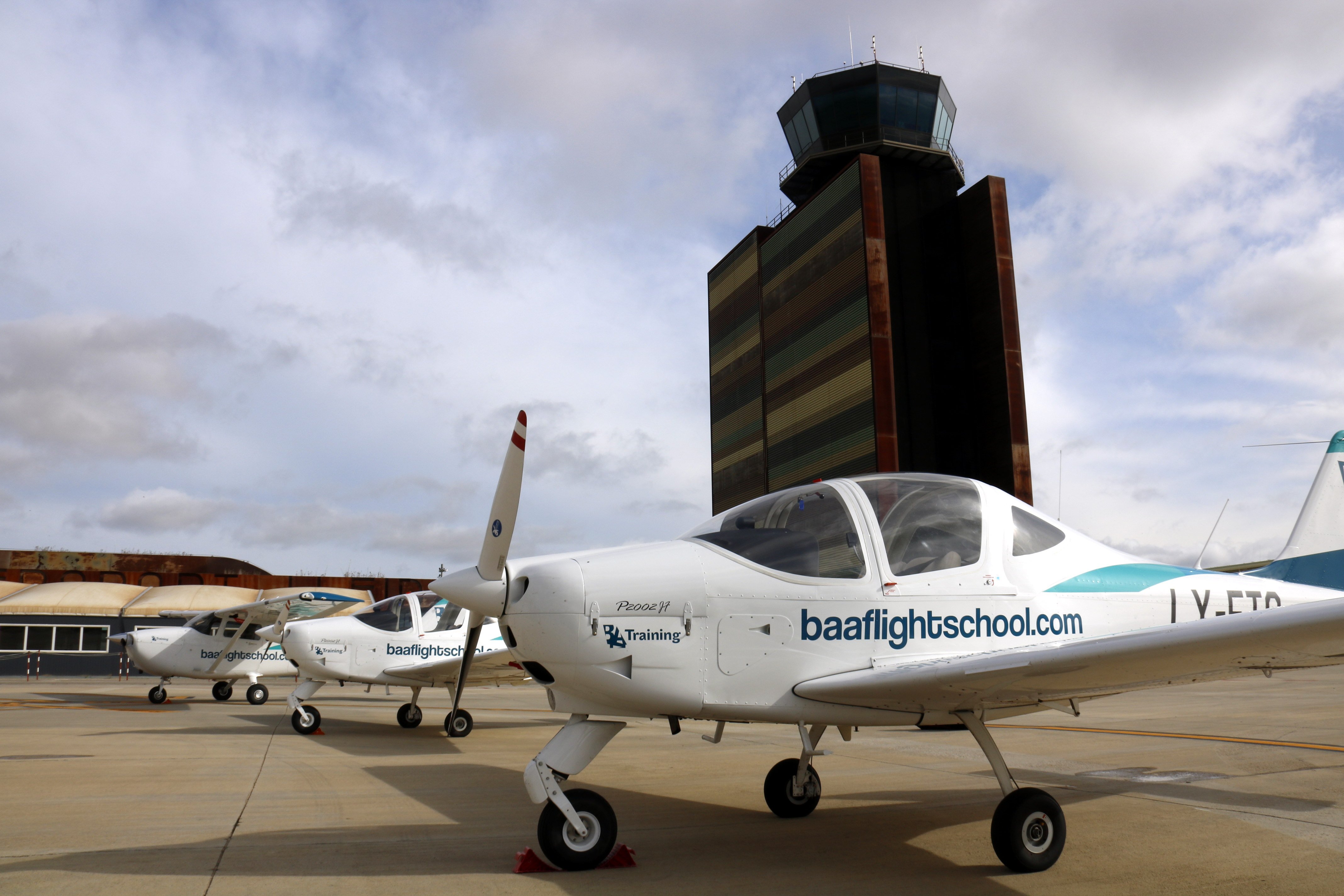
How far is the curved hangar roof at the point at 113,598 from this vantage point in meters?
39.5

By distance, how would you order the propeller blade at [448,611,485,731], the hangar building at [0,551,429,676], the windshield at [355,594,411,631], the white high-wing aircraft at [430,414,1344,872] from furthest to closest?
the hangar building at [0,551,429,676]
the windshield at [355,594,411,631]
the propeller blade at [448,611,485,731]
the white high-wing aircraft at [430,414,1344,872]

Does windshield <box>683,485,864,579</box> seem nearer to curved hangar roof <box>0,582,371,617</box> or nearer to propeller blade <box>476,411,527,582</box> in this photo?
propeller blade <box>476,411,527,582</box>

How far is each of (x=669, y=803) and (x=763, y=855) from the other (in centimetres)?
191

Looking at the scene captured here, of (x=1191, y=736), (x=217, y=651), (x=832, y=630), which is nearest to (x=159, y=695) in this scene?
(x=217, y=651)

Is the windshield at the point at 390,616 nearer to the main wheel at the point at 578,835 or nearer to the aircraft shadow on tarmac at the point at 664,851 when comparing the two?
the aircraft shadow on tarmac at the point at 664,851

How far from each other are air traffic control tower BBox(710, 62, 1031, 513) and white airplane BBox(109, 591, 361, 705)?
84.6 ft

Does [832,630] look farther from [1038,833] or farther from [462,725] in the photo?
[462,725]

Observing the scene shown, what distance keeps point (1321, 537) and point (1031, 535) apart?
287 centimetres

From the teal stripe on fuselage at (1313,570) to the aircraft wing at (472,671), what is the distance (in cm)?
886

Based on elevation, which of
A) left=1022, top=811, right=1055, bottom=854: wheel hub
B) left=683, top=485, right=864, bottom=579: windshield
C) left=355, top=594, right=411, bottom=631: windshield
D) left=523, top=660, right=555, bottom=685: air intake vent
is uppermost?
left=683, top=485, right=864, bottom=579: windshield

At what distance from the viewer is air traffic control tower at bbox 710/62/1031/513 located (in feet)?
130

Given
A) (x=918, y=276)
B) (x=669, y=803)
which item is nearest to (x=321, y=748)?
(x=669, y=803)

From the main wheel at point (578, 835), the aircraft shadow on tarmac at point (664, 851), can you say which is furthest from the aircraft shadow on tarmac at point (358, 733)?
the main wheel at point (578, 835)

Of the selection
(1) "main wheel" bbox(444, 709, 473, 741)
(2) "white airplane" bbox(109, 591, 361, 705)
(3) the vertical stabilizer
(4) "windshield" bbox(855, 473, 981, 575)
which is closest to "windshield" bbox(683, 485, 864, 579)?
(4) "windshield" bbox(855, 473, 981, 575)
